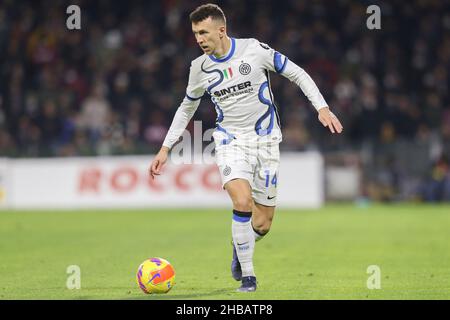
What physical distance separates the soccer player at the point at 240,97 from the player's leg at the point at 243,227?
0.04 ft

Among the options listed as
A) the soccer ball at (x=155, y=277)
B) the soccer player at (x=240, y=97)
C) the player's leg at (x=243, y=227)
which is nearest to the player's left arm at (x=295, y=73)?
the soccer player at (x=240, y=97)

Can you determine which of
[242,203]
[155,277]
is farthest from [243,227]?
[155,277]

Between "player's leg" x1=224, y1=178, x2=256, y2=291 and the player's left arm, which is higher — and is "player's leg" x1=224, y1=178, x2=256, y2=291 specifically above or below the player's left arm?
below

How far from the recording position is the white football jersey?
8492mm

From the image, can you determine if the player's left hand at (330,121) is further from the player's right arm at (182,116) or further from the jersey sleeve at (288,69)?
the player's right arm at (182,116)

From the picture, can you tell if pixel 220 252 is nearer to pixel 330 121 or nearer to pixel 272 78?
pixel 330 121

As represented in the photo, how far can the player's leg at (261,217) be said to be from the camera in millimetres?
9008

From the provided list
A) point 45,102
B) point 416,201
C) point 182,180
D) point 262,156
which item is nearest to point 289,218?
point 182,180

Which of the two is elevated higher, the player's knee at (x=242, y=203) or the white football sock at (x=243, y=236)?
the player's knee at (x=242, y=203)

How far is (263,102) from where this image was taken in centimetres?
860

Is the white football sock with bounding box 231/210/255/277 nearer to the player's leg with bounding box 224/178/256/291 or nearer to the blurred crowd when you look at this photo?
the player's leg with bounding box 224/178/256/291

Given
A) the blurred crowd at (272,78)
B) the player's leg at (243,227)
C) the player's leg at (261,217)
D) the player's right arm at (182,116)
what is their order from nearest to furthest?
1. the player's leg at (243,227)
2. the player's right arm at (182,116)
3. the player's leg at (261,217)
4. the blurred crowd at (272,78)

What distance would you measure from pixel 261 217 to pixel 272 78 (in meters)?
14.4

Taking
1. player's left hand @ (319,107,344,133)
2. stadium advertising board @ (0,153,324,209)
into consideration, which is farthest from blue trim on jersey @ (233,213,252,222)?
stadium advertising board @ (0,153,324,209)
